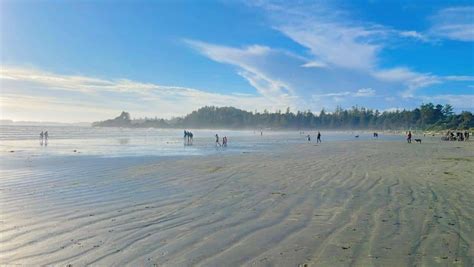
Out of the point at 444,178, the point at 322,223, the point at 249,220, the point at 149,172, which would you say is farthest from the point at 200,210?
the point at 444,178

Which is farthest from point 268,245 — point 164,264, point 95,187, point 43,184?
point 43,184

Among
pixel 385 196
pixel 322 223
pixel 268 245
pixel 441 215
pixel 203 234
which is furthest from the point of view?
pixel 385 196

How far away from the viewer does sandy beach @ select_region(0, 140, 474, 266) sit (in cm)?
525

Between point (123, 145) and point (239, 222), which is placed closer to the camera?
point (239, 222)

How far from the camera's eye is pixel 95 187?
465 inches

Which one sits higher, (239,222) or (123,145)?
(239,222)

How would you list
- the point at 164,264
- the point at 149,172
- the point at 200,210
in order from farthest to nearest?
the point at 149,172 → the point at 200,210 → the point at 164,264

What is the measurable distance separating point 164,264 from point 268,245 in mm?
1641

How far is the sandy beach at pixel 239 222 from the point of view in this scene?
207 inches

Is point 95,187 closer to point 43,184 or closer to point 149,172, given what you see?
point 43,184

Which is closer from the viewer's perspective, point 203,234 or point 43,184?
point 203,234

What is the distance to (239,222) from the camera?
7.24 m

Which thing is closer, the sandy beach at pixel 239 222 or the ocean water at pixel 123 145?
the sandy beach at pixel 239 222

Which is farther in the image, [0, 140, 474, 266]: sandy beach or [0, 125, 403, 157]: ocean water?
[0, 125, 403, 157]: ocean water
